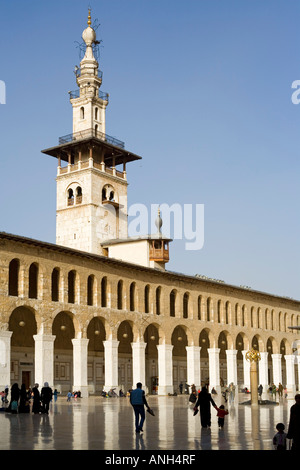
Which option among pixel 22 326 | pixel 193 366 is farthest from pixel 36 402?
pixel 193 366

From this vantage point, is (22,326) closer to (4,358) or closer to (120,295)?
(4,358)

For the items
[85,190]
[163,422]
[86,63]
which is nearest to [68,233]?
[85,190]

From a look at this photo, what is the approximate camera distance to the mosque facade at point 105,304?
115 feet

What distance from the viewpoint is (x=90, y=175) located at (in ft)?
177

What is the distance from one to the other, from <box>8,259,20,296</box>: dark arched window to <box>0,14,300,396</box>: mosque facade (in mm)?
59

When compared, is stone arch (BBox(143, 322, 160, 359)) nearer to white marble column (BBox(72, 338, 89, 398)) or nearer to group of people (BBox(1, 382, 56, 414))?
white marble column (BBox(72, 338, 89, 398))

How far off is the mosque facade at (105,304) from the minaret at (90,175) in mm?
99

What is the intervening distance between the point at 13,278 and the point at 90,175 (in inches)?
783

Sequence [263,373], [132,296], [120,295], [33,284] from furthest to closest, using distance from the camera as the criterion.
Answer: [263,373]
[132,296]
[120,295]
[33,284]

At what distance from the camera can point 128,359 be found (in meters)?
48.1

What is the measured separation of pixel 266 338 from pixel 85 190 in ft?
68.2

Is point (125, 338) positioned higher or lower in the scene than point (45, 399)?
higher

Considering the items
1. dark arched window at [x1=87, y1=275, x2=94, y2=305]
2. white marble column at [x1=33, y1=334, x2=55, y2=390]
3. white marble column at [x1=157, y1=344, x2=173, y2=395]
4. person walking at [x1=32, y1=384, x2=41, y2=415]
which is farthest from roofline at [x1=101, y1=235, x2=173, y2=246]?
person walking at [x1=32, y1=384, x2=41, y2=415]

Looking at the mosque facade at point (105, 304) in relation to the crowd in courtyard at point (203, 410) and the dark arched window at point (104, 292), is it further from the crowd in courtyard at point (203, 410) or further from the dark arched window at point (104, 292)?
the crowd in courtyard at point (203, 410)
